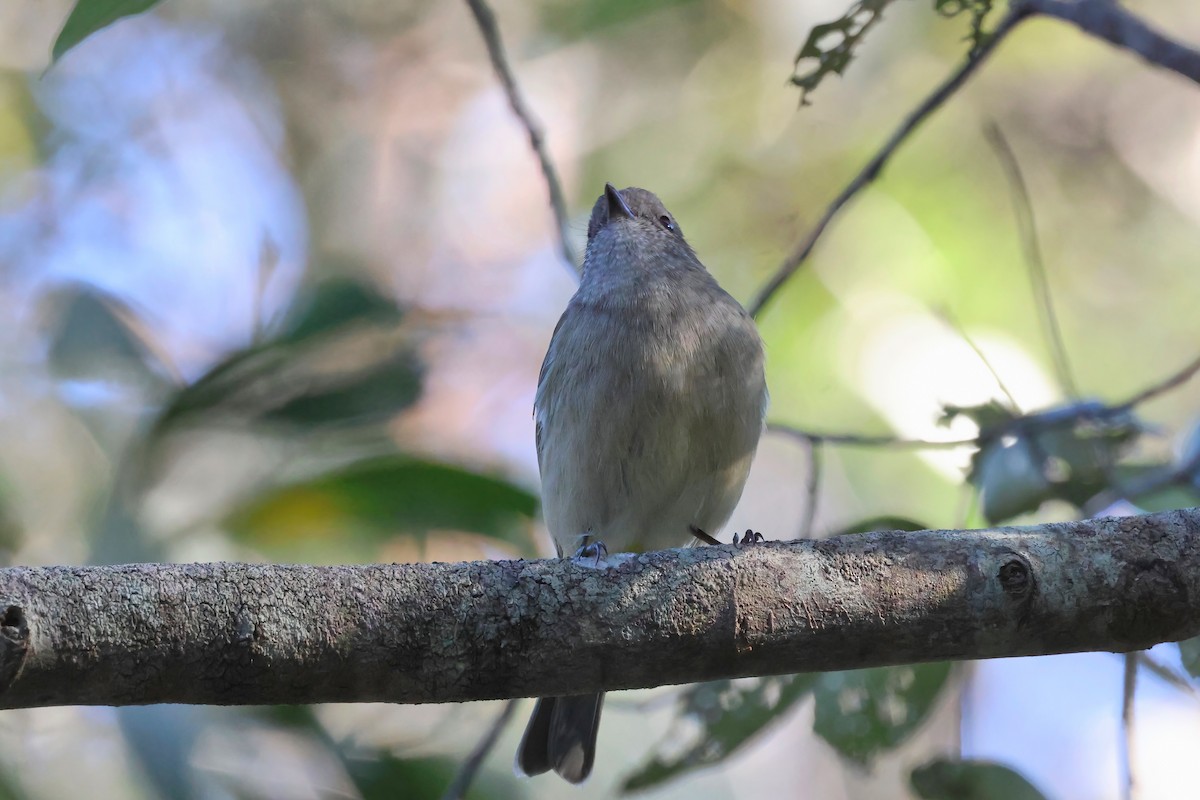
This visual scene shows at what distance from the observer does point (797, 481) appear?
7.68 m

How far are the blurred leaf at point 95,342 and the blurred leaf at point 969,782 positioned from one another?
11.1 ft

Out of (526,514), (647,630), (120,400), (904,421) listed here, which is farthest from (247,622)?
(904,421)

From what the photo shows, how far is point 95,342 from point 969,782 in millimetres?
3785

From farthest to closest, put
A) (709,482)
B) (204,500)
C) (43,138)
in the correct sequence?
1. (43,138)
2. (204,500)
3. (709,482)

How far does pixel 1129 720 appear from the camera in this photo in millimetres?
3688

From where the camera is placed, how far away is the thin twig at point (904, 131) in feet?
12.6

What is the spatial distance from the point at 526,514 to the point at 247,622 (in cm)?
269

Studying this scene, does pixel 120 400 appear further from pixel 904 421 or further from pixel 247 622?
pixel 904 421

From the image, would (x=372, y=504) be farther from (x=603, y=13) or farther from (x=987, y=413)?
(x=987, y=413)

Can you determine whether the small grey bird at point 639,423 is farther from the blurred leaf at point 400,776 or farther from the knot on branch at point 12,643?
the knot on branch at point 12,643

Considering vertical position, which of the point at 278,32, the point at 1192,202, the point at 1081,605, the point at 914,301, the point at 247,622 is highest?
the point at 278,32

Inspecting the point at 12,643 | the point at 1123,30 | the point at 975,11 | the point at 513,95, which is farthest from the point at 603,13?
the point at 12,643

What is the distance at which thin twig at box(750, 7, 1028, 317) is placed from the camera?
383 cm

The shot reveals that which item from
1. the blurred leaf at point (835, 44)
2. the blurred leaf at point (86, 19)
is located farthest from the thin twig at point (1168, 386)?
the blurred leaf at point (86, 19)
